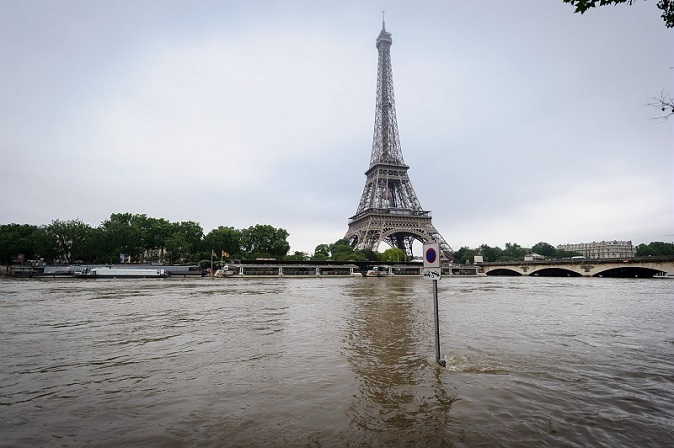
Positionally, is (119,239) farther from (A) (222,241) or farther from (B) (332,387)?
(B) (332,387)

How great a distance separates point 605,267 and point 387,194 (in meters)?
52.7

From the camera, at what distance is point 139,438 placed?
13.5ft

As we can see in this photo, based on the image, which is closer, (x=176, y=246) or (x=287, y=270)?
(x=287, y=270)

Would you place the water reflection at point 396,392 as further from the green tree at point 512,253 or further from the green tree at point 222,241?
the green tree at point 512,253

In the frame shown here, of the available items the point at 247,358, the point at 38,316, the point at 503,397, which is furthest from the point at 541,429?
the point at 38,316

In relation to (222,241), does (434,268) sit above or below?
below

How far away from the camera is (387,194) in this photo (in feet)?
308

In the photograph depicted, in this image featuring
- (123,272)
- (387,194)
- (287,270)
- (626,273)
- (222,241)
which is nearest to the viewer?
(123,272)

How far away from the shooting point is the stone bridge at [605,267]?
67.9 m

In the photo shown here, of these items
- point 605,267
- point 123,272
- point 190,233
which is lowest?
point 605,267

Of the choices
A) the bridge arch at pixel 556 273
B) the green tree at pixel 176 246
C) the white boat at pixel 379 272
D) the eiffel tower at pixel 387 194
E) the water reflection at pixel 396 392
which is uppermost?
the eiffel tower at pixel 387 194

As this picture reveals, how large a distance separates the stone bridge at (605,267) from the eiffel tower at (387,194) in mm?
24367

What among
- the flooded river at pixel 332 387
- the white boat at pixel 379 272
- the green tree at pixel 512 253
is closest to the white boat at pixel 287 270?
the white boat at pixel 379 272

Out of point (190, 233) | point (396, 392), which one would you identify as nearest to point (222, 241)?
point (190, 233)
